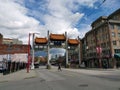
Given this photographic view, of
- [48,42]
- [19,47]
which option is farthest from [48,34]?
[19,47]

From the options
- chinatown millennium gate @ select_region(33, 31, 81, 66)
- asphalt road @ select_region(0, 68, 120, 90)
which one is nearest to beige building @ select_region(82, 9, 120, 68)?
chinatown millennium gate @ select_region(33, 31, 81, 66)

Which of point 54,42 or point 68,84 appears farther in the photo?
point 54,42

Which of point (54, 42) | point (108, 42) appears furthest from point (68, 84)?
point (54, 42)

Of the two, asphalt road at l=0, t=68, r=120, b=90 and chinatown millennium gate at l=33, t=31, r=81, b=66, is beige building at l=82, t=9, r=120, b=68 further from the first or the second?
asphalt road at l=0, t=68, r=120, b=90

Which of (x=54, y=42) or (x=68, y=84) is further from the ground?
(x=54, y=42)

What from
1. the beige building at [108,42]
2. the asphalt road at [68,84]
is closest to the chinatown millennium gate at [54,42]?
the beige building at [108,42]

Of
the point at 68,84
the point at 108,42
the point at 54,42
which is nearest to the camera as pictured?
the point at 68,84

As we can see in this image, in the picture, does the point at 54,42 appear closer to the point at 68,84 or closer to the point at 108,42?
the point at 108,42

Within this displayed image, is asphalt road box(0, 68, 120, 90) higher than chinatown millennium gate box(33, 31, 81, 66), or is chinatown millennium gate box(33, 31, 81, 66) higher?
chinatown millennium gate box(33, 31, 81, 66)

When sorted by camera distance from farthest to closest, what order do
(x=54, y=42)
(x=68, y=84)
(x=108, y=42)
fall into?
(x=54, y=42) < (x=108, y=42) < (x=68, y=84)

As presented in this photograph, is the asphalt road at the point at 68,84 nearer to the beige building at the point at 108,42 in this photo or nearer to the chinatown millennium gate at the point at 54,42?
the beige building at the point at 108,42

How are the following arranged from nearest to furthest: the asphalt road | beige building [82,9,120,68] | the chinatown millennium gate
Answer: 1. the asphalt road
2. beige building [82,9,120,68]
3. the chinatown millennium gate

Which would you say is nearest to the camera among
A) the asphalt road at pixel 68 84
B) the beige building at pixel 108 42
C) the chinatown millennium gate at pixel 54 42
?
the asphalt road at pixel 68 84

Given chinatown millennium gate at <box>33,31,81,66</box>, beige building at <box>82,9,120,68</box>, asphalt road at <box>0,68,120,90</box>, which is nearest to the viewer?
asphalt road at <box>0,68,120,90</box>
